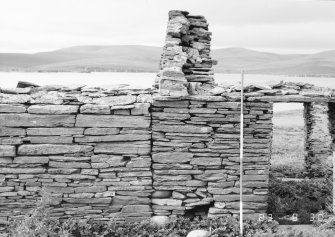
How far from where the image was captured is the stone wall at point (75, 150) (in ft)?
24.8

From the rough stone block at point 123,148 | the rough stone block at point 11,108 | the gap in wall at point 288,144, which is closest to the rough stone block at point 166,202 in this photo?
the rough stone block at point 123,148

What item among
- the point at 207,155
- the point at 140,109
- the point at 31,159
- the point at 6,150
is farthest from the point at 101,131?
the point at 207,155

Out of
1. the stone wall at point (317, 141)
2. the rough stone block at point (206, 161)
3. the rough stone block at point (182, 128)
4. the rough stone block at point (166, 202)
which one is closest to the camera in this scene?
the rough stone block at point (182, 128)

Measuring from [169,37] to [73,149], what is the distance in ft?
9.37

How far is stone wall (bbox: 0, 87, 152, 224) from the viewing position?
7547 mm

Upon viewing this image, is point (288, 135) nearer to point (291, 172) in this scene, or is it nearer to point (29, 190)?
point (291, 172)

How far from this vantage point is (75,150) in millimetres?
7660

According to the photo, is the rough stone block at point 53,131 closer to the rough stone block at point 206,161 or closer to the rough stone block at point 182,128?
the rough stone block at point 182,128

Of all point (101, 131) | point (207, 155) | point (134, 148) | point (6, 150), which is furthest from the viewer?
point (207, 155)

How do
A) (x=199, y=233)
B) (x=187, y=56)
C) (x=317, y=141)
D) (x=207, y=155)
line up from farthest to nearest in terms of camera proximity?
1. (x=317, y=141)
2. (x=187, y=56)
3. (x=207, y=155)
4. (x=199, y=233)

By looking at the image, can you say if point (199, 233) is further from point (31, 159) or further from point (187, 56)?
point (187, 56)

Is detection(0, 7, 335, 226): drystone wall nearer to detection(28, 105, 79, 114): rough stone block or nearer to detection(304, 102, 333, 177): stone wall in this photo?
detection(28, 105, 79, 114): rough stone block

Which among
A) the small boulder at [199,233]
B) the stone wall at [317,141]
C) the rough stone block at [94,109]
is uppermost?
the rough stone block at [94,109]

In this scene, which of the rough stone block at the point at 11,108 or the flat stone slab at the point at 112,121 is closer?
the rough stone block at the point at 11,108
